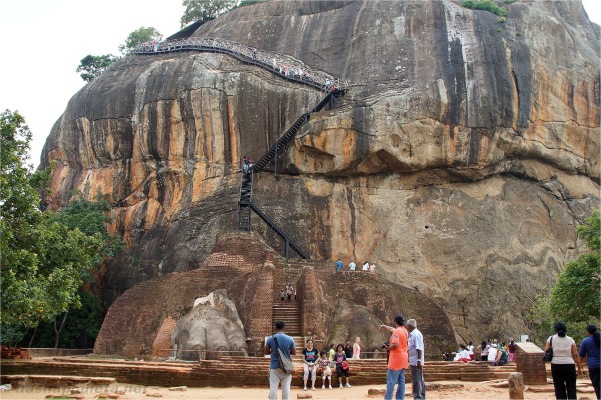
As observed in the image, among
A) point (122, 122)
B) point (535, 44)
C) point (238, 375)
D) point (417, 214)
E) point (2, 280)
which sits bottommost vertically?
point (238, 375)

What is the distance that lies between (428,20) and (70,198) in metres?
20.1

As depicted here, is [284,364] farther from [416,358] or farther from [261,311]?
[261,311]

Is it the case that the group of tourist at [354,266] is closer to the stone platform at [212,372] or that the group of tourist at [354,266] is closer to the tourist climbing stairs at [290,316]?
the tourist climbing stairs at [290,316]

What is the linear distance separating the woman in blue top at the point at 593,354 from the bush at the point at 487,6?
2854 centimetres

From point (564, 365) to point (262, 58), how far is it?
29000 mm

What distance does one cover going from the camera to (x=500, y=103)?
3362 centimetres

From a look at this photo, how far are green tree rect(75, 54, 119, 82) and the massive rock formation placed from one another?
10.6 meters

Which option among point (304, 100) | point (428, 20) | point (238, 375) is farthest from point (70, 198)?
point (238, 375)

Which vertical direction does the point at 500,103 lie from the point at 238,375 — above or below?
above

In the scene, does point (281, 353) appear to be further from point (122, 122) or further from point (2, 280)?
point (122, 122)

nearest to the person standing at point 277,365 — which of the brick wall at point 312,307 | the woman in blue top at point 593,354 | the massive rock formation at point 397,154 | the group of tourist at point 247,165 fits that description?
the woman in blue top at point 593,354

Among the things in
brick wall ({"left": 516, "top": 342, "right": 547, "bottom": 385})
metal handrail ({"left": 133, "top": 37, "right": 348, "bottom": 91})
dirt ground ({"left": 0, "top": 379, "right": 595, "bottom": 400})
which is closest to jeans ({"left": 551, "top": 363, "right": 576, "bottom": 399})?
dirt ground ({"left": 0, "top": 379, "right": 595, "bottom": 400})

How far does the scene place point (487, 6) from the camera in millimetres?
36469

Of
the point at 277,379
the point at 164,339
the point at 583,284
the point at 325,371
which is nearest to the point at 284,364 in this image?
the point at 277,379
